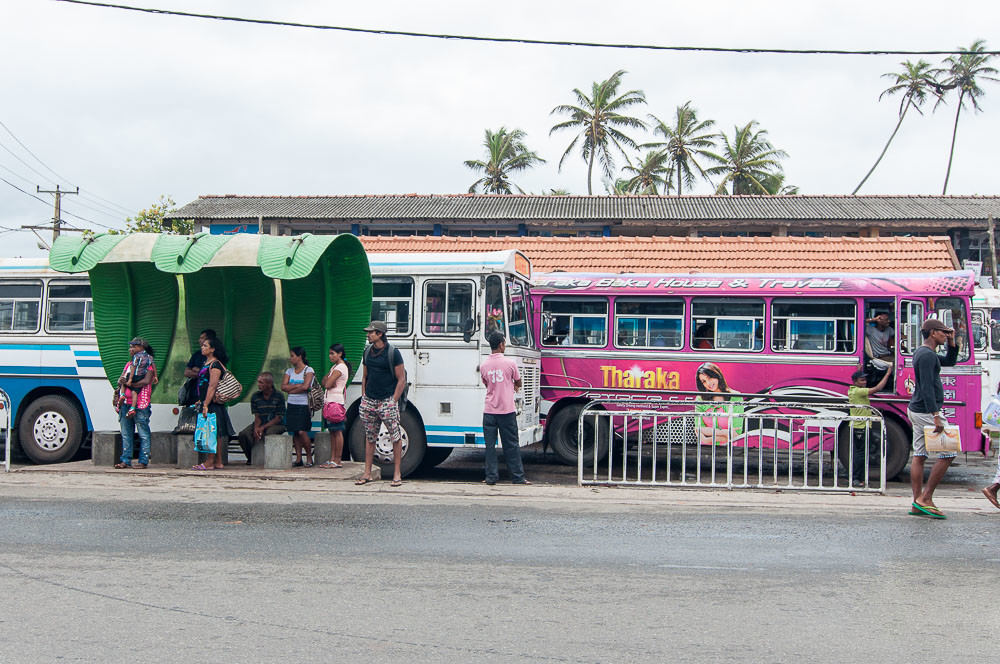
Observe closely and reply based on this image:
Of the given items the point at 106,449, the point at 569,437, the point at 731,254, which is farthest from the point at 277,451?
the point at 731,254

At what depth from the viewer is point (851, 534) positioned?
809cm

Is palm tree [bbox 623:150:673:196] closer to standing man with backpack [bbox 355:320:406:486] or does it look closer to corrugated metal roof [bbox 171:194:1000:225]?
corrugated metal roof [bbox 171:194:1000:225]

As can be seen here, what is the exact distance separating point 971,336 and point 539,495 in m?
6.90

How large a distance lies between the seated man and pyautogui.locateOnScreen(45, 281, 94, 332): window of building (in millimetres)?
3092

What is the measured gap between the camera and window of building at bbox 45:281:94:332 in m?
13.1

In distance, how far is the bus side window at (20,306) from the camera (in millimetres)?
13273

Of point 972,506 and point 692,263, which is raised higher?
point 692,263

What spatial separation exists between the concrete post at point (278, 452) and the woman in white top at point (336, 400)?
1.52ft

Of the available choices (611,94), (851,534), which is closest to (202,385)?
(851,534)

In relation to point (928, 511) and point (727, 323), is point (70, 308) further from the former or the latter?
point (928, 511)

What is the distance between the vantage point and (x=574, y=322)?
14219 mm

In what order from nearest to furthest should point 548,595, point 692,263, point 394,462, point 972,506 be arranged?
point 548,595
point 972,506
point 394,462
point 692,263

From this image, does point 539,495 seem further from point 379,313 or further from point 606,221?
point 606,221

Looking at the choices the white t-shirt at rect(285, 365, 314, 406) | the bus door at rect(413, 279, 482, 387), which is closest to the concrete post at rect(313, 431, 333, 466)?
the white t-shirt at rect(285, 365, 314, 406)
